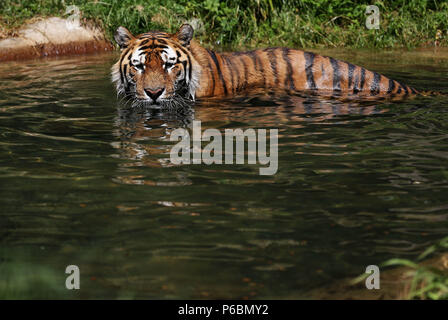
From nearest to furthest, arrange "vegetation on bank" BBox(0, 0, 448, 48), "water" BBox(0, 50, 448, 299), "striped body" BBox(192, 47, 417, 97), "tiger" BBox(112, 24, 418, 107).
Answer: "water" BBox(0, 50, 448, 299), "tiger" BBox(112, 24, 418, 107), "striped body" BBox(192, 47, 417, 97), "vegetation on bank" BBox(0, 0, 448, 48)

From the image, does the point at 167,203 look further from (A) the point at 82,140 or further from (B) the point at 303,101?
(B) the point at 303,101

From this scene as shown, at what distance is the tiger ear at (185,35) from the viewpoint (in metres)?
5.80

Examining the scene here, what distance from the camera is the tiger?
5574mm

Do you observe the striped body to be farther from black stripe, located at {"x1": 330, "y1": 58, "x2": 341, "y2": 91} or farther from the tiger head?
the tiger head

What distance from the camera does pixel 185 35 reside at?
5848mm

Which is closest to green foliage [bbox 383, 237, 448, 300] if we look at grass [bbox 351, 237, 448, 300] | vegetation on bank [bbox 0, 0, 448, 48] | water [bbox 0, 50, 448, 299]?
grass [bbox 351, 237, 448, 300]

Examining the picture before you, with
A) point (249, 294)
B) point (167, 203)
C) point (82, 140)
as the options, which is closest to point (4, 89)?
point (82, 140)

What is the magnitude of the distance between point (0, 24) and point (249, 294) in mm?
7142

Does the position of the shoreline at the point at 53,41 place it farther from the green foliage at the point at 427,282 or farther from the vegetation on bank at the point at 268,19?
the green foliage at the point at 427,282

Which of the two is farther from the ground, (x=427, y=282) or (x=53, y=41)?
(x=53, y=41)

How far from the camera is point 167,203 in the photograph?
3.16m

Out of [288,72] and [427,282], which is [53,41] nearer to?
[288,72]

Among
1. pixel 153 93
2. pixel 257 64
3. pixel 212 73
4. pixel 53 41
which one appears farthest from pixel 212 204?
pixel 53 41

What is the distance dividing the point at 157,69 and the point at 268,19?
4116 millimetres
